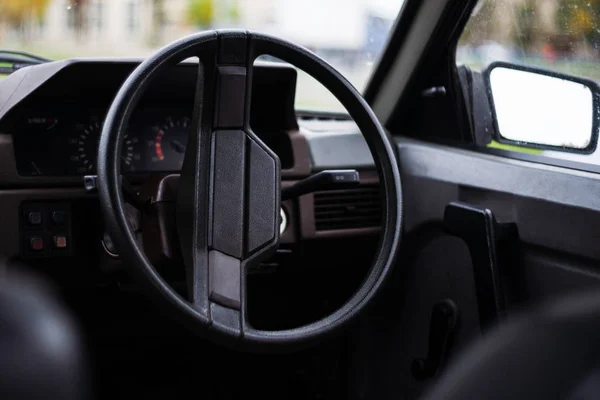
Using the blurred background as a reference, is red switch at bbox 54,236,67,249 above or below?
below

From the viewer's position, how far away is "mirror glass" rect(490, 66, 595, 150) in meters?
2.03

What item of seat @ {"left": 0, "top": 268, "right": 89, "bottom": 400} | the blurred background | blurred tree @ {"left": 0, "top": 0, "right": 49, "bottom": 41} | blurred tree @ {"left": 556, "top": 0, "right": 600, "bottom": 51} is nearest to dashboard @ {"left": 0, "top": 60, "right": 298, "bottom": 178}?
blurred tree @ {"left": 0, "top": 0, "right": 49, "bottom": 41}

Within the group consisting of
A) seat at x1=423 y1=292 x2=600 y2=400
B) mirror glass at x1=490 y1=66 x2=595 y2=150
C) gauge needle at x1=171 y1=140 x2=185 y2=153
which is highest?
mirror glass at x1=490 y1=66 x2=595 y2=150

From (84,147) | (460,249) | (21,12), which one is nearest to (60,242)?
(84,147)

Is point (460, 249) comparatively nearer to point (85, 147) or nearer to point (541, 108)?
point (541, 108)

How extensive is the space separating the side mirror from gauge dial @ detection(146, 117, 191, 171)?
2.82ft

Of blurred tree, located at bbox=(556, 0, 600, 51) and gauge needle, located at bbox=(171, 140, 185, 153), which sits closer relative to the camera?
blurred tree, located at bbox=(556, 0, 600, 51)

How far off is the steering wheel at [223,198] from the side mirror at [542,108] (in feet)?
1.94

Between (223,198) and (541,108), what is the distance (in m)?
0.97

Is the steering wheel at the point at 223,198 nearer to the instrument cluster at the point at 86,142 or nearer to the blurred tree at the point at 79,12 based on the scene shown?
the instrument cluster at the point at 86,142

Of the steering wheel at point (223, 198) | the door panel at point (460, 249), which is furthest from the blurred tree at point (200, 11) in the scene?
the door panel at point (460, 249)

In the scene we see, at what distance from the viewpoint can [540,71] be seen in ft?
6.95

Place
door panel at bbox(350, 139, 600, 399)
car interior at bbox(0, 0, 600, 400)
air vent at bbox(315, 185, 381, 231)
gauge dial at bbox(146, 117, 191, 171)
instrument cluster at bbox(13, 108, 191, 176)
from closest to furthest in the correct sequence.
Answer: car interior at bbox(0, 0, 600, 400)
door panel at bbox(350, 139, 600, 399)
instrument cluster at bbox(13, 108, 191, 176)
gauge dial at bbox(146, 117, 191, 171)
air vent at bbox(315, 185, 381, 231)

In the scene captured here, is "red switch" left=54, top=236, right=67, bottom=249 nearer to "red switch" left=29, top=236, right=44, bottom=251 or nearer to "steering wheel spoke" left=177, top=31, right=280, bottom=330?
"red switch" left=29, top=236, right=44, bottom=251
